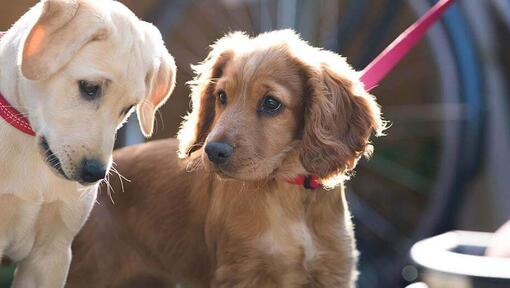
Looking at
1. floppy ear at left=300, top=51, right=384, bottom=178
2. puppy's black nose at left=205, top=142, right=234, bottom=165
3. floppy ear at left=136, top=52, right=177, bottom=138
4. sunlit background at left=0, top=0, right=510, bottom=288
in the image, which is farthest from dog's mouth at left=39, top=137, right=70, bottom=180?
sunlit background at left=0, top=0, right=510, bottom=288

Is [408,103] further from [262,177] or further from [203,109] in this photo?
[262,177]

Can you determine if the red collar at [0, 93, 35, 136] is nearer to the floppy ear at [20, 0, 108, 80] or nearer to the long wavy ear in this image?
the floppy ear at [20, 0, 108, 80]

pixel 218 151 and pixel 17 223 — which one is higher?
pixel 218 151

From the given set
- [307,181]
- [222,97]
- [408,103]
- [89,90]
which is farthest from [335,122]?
[408,103]

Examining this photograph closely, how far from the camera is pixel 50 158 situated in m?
2.83

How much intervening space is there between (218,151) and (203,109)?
0.45 meters

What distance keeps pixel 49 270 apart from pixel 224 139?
0.68 metres

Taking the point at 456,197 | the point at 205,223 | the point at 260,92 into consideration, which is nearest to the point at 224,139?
→ the point at 260,92

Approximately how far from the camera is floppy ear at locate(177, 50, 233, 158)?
11.3ft

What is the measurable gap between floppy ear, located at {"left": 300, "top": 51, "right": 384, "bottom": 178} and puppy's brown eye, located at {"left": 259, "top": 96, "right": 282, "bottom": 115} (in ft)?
0.37

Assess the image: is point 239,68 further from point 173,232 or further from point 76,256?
point 76,256

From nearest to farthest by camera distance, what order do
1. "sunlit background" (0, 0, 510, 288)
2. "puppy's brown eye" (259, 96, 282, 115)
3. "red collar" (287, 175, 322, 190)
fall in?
"puppy's brown eye" (259, 96, 282, 115) < "red collar" (287, 175, 322, 190) < "sunlit background" (0, 0, 510, 288)

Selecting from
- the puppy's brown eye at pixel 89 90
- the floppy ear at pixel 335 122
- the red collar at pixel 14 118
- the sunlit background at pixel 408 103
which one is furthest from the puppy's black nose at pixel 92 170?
the sunlit background at pixel 408 103

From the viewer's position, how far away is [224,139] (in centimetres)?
309
